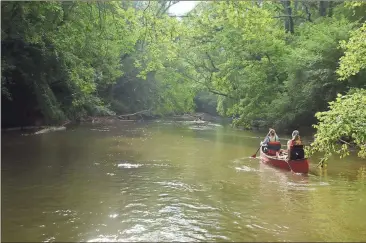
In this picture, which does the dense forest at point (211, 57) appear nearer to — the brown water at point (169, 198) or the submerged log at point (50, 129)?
the submerged log at point (50, 129)

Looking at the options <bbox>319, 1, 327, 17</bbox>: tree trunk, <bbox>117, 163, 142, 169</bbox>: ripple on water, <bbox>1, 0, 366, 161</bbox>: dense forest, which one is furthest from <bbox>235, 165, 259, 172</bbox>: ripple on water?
<bbox>319, 1, 327, 17</bbox>: tree trunk

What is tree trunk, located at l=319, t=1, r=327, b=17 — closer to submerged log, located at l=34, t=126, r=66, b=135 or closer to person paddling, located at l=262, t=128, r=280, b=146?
person paddling, located at l=262, t=128, r=280, b=146

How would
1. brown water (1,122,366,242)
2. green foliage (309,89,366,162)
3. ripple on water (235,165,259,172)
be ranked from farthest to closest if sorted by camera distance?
ripple on water (235,165,259,172) < green foliage (309,89,366,162) < brown water (1,122,366,242)

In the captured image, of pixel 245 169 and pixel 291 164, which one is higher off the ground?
pixel 291 164

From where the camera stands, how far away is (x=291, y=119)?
26453 mm

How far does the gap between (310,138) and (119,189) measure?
17318 millimetres

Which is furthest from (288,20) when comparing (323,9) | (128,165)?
(128,165)

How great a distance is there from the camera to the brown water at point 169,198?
7.78 m

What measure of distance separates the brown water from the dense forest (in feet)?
5.49

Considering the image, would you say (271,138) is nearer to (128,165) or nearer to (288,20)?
(128,165)

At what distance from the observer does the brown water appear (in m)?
7.78

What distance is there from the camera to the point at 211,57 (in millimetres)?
38156

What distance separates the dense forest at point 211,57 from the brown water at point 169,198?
65.9 inches

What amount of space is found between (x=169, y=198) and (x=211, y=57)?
1146 inches
